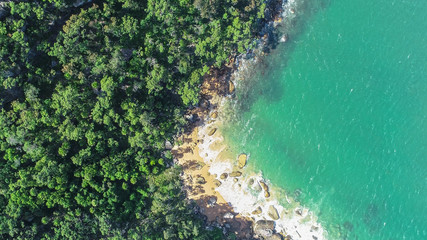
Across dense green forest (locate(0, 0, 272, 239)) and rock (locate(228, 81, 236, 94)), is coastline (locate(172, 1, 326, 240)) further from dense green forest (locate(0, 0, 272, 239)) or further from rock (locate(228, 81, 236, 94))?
dense green forest (locate(0, 0, 272, 239))

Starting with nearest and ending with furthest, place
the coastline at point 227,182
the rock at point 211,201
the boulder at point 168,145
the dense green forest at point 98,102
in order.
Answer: the dense green forest at point 98,102, the boulder at point 168,145, the coastline at point 227,182, the rock at point 211,201

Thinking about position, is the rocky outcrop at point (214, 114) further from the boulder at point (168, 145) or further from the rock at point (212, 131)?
the boulder at point (168, 145)

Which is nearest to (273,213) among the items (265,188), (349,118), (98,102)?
(265,188)

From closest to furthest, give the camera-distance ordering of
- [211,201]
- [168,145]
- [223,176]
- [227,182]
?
1. [168,145]
2. [223,176]
3. [211,201]
4. [227,182]

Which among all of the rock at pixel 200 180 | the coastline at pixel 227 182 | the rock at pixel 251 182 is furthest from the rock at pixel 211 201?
the rock at pixel 251 182

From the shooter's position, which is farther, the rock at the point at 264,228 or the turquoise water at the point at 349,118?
the turquoise water at the point at 349,118

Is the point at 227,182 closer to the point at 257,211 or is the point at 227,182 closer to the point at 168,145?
the point at 257,211

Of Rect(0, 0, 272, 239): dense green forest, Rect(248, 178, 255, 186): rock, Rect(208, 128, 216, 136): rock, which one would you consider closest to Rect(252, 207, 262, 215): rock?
Rect(248, 178, 255, 186): rock
